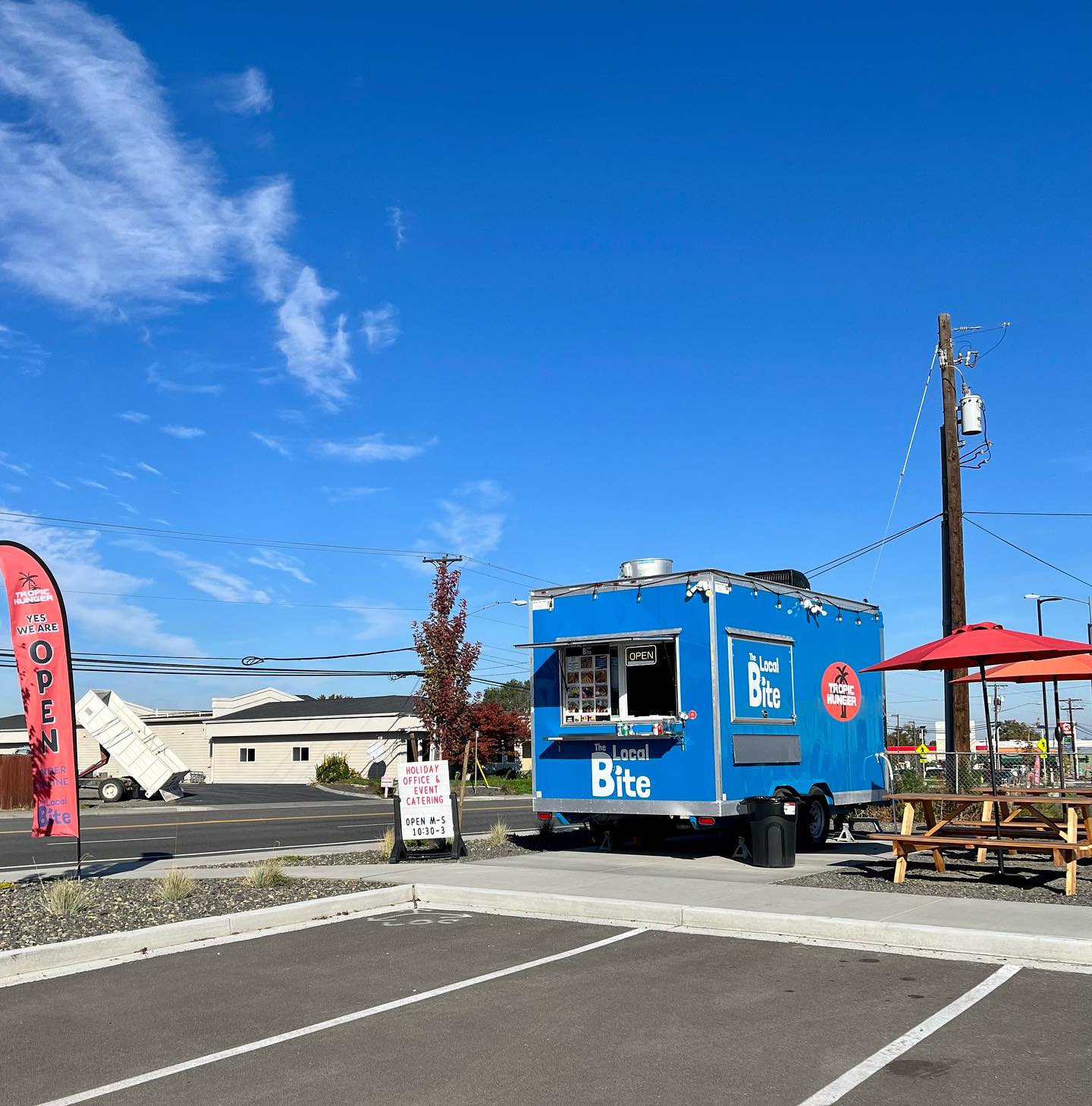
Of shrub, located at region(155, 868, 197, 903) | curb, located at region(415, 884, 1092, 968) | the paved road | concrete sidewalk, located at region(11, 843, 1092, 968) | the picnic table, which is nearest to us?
curb, located at region(415, 884, 1092, 968)

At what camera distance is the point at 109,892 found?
447 inches

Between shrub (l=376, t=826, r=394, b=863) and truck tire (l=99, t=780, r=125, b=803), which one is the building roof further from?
shrub (l=376, t=826, r=394, b=863)

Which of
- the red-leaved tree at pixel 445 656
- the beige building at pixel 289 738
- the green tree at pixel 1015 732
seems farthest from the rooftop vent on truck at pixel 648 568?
the green tree at pixel 1015 732

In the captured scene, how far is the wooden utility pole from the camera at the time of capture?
2114 cm

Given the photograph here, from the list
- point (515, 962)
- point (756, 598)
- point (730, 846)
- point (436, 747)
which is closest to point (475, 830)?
point (436, 747)

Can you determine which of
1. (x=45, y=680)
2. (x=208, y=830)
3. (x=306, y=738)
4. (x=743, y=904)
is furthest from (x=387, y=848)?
(x=306, y=738)

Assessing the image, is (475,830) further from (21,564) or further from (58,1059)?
(58,1059)

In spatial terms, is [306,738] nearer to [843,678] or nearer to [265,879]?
[843,678]

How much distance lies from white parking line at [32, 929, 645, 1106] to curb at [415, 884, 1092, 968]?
107 cm

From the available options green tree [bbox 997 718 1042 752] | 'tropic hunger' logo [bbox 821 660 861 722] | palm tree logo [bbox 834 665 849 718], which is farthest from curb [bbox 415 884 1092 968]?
green tree [bbox 997 718 1042 752]

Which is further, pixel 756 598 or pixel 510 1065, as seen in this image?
pixel 756 598

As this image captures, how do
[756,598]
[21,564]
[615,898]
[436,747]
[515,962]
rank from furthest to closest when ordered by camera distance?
[436,747] → [756,598] → [21,564] → [615,898] → [515,962]

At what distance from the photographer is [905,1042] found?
601 cm

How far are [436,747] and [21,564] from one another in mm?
9750
